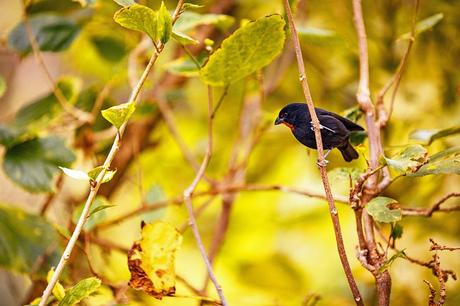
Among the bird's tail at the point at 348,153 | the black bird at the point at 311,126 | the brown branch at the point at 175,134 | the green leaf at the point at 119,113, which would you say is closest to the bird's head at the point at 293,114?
the black bird at the point at 311,126

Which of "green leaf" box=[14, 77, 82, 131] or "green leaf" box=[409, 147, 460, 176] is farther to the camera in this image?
"green leaf" box=[14, 77, 82, 131]

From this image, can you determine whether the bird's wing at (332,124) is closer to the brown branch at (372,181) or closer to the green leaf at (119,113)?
the brown branch at (372,181)

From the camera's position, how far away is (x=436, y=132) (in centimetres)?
80

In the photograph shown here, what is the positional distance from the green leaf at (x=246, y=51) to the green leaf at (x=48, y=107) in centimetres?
48

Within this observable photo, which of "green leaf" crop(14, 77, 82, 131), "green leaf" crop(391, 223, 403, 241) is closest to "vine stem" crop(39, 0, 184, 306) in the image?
"green leaf" crop(391, 223, 403, 241)

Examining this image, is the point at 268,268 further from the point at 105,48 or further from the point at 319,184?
the point at 105,48

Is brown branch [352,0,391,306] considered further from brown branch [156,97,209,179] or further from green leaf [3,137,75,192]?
green leaf [3,137,75,192]

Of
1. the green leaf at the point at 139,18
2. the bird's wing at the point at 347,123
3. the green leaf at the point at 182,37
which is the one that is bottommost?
the green leaf at the point at 139,18

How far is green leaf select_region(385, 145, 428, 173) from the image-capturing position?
0.58 m

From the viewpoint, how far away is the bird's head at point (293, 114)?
0.68m

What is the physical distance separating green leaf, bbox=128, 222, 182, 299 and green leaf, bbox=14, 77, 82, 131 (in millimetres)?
480

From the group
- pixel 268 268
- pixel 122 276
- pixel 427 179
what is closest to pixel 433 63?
pixel 427 179

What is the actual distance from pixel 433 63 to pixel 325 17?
31 centimetres

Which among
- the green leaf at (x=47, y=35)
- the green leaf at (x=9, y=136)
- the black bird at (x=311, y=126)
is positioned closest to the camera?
the black bird at (x=311, y=126)
